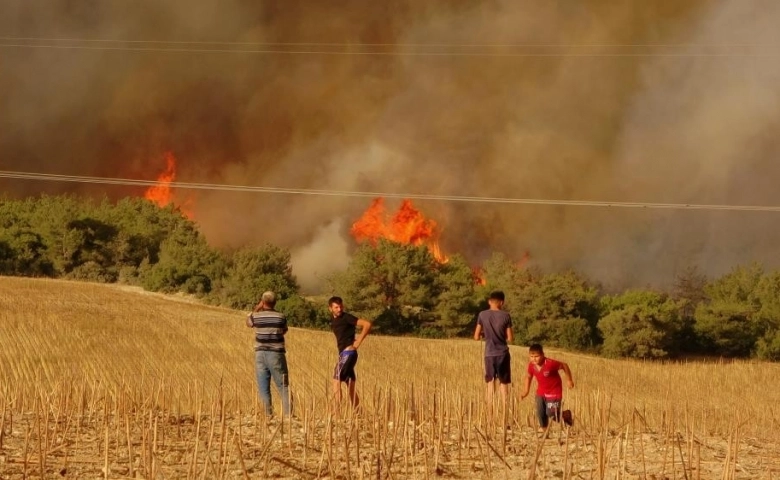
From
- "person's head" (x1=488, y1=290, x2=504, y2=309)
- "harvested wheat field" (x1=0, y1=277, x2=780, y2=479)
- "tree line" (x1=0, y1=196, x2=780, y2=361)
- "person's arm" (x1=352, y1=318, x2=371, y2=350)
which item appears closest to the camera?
"harvested wheat field" (x1=0, y1=277, x2=780, y2=479)

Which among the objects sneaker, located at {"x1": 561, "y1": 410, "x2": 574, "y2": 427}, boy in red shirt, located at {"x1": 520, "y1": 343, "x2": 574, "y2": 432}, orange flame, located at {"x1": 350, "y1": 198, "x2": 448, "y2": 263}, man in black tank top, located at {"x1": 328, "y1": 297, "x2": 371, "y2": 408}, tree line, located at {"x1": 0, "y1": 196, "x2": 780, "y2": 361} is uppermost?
orange flame, located at {"x1": 350, "y1": 198, "x2": 448, "y2": 263}

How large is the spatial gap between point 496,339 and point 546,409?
1.78m

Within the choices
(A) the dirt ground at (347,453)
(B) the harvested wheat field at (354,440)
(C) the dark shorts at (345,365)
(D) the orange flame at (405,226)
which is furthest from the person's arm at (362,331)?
(D) the orange flame at (405,226)

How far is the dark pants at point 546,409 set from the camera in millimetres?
15812

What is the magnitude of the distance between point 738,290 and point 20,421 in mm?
72279

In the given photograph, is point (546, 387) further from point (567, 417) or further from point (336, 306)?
point (336, 306)

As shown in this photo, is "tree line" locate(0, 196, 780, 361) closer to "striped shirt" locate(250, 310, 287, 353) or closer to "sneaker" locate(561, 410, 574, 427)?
"striped shirt" locate(250, 310, 287, 353)

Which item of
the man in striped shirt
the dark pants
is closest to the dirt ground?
the dark pants

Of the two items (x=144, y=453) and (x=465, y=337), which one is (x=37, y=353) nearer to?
(x=144, y=453)

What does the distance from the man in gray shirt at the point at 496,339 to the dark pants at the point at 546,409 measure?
3.42ft

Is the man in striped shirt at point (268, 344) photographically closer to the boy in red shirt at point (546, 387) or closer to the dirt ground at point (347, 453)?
the dirt ground at point (347, 453)

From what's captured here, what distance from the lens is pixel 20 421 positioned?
1442cm

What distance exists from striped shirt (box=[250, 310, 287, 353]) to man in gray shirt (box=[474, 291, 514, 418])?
298 centimetres

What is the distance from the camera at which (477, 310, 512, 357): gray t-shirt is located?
56.5ft
